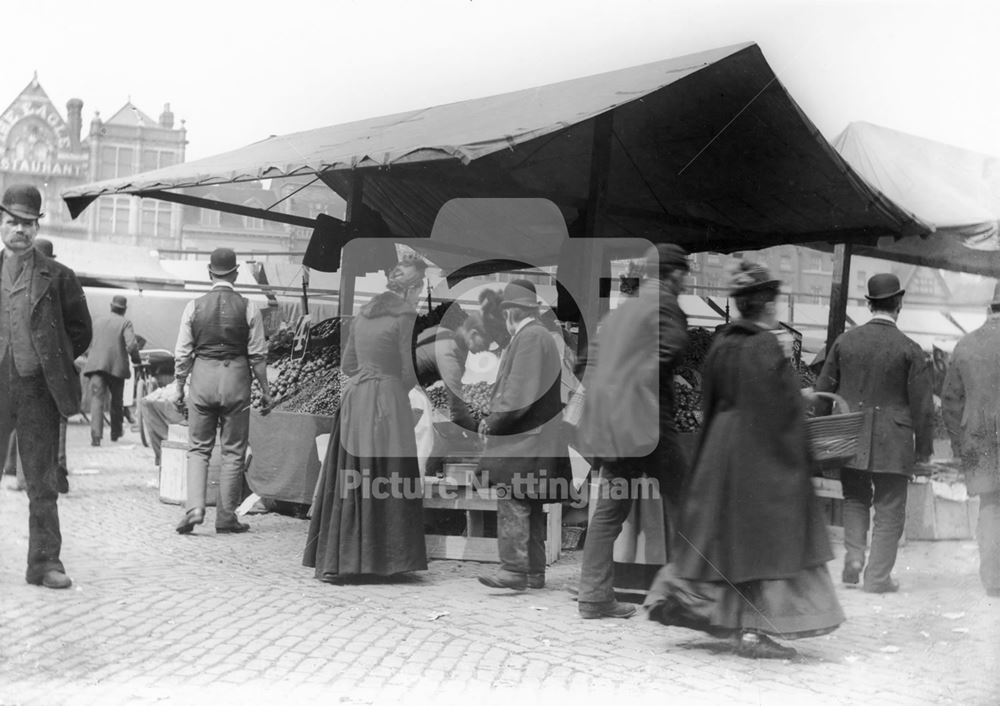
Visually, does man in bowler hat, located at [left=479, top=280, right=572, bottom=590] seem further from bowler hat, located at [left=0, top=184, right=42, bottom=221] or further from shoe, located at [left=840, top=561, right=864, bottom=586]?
bowler hat, located at [left=0, top=184, right=42, bottom=221]

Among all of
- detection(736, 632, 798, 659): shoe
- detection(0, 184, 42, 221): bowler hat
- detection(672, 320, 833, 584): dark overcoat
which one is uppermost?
detection(0, 184, 42, 221): bowler hat

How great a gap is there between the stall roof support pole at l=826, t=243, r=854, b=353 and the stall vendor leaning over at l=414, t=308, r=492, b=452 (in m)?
2.69

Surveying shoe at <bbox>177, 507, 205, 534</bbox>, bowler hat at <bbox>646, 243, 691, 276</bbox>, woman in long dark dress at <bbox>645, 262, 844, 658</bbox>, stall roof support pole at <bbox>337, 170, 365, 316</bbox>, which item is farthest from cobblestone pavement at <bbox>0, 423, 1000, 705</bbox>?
stall roof support pole at <bbox>337, 170, 365, 316</bbox>

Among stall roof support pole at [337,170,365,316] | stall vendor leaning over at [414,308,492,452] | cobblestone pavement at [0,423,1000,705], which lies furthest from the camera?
stall roof support pole at [337,170,365,316]

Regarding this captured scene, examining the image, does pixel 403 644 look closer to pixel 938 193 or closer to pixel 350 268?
pixel 350 268

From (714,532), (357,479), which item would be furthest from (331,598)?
(714,532)

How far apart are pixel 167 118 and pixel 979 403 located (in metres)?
5.79

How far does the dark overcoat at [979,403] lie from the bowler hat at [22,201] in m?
5.48

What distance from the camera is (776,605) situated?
404cm

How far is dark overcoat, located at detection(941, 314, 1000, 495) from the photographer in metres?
5.54

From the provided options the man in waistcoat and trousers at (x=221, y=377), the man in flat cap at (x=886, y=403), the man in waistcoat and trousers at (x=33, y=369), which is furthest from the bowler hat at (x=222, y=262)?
the man in flat cap at (x=886, y=403)

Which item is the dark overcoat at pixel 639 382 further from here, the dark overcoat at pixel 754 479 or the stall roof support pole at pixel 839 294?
the stall roof support pole at pixel 839 294

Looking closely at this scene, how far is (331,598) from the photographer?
5027 millimetres

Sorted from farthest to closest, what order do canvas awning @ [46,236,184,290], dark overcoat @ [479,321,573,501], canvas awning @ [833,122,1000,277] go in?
canvas awning @ [46,236,184,290]
canvas awning @ [833,122,1000,277]
dark overcoat @ [479,321,573,501]
